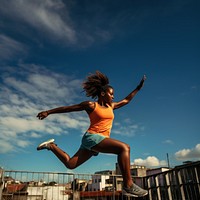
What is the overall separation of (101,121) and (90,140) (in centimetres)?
36

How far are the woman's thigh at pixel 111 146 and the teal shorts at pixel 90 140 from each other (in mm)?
55

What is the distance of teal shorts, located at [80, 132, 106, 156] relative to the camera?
3370mm

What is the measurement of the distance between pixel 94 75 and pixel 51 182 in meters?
4.61

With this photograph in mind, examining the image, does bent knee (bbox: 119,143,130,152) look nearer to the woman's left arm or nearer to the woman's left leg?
the woman's left leg

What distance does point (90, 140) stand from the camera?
342 centimetres

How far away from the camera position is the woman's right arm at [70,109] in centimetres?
368

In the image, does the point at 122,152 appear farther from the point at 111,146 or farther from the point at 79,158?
the point at 79,158

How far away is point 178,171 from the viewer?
20.4 ft

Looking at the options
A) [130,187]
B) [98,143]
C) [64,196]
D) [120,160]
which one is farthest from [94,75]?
[64,196]

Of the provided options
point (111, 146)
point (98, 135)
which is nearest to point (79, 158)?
point (98, 135)

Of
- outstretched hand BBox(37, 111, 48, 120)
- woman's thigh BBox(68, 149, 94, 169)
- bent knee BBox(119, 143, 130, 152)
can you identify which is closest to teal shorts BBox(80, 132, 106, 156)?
woman's thigh BBox(68, 149, 94, 169)

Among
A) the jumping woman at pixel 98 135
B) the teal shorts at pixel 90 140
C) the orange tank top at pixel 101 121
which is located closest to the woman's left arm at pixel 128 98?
the jumping woman at pixel 98 135

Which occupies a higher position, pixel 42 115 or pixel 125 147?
pixel 42 115

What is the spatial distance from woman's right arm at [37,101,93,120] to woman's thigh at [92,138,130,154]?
25.0 inches
